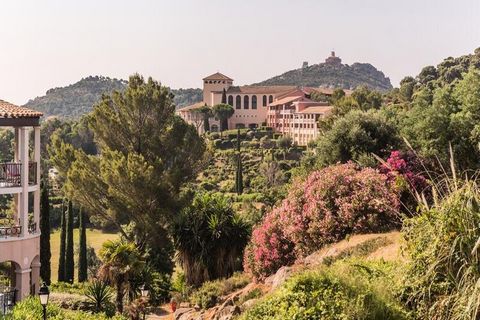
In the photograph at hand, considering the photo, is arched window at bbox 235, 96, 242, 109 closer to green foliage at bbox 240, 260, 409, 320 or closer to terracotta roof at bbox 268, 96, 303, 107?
terracotta roof at bbox 268, 96, 303, 107

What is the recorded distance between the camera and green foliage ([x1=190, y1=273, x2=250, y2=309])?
2152 centimetres

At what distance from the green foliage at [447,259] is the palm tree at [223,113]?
103 m

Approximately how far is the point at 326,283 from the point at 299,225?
9.63 meters

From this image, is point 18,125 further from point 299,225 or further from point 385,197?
point 385,197

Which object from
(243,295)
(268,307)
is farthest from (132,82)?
(268,307)

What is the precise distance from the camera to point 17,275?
69.9 ft

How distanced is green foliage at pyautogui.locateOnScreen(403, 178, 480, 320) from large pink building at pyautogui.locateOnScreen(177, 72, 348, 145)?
279ft

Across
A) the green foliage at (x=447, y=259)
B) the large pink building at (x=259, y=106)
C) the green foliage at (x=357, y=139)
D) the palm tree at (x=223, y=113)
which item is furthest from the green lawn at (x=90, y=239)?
the palm tree at (x=223, y=113)

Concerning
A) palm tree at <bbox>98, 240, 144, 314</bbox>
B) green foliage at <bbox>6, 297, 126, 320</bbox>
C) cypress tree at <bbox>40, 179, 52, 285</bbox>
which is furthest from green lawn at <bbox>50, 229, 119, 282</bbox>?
green foliage at <bbox>6, 297, 126, 320</bbox>

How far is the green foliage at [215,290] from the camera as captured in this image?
21.5m

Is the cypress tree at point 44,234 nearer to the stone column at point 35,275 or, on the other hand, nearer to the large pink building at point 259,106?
the stone column at point 35,275

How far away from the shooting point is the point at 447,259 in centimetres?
1000

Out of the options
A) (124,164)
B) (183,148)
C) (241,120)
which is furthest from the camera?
(241,120)

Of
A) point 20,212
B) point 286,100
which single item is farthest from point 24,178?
point 286,100
